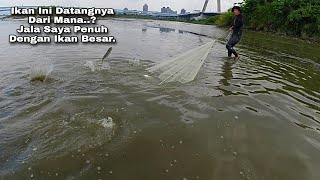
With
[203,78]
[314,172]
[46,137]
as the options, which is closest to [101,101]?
[46,137]

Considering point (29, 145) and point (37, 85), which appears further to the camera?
point (37, 85)

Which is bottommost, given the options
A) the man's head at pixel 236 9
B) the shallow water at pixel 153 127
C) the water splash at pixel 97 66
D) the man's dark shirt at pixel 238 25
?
the shallow water at pixel 153 127

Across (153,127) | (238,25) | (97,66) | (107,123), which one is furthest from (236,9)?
(107,123)

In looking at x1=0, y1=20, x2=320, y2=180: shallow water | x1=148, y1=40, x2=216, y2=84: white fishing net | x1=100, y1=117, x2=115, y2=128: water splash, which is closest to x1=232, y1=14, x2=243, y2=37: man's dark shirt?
x1=0, y1=20, x2=320, y2=180: shallow water

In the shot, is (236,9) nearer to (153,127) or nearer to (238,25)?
(238,25)

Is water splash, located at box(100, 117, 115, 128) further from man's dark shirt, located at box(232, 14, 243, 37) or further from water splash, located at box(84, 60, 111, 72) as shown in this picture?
man's dark shirt, located at box(232, 14, 243, 37)

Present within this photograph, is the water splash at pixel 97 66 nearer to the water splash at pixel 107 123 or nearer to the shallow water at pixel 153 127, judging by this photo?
the shallow water at pixel 153 127

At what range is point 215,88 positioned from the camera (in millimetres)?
7449

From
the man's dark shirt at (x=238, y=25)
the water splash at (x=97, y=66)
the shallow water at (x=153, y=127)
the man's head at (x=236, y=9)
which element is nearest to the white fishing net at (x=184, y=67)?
the shallow water at (x=153, y=127)

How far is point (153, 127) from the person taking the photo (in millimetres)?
4992

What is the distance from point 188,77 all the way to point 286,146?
3.68m

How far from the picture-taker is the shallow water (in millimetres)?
3854

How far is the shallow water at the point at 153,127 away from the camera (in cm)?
385

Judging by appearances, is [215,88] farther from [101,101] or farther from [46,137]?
[46,137]
